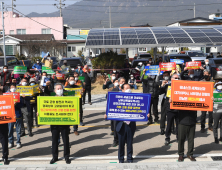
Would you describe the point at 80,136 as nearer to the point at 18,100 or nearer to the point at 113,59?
the point at 18,100

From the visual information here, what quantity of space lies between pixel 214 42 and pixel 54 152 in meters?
17.2

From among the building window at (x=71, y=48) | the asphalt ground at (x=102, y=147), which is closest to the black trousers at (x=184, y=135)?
the asphalt ground at (x=102, y=147)

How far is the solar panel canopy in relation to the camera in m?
21.3

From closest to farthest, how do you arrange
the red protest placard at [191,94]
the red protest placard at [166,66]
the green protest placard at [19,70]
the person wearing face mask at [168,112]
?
1. the red protest placard at [191,94]
2. the person wearing face mask at [168,112]
3. the red protest placard at [166,66]
4. the green protest placard at [19,70]

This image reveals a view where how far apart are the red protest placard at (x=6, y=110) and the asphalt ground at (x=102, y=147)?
1085 mm

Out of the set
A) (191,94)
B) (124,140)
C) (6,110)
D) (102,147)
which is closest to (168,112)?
(191,94)

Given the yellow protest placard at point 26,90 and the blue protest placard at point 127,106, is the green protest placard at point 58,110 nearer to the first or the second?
the blue protest placard at point 127,106

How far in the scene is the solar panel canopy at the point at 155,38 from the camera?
2130cm

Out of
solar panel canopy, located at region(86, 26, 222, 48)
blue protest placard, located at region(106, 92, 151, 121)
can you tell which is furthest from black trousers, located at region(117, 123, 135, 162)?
solar panel canopy, located at region(86, 26, 222, 48)

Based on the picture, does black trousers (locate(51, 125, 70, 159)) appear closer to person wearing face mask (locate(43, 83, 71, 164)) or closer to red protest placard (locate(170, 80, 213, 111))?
person wearing face mask (locate(43, 83, 71, 164))

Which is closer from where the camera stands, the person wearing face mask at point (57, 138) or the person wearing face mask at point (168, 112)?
the person wearing face mask at point (57, 138)

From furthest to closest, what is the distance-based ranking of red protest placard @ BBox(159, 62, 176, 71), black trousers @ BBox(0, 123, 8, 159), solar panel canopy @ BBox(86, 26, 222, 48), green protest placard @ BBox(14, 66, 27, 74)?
solar panel canopy @ BBox(86, 26, 222, 48)
green protest placard @ BBox(14, 66, 27, 74)
red protest placard @ BBox(159, 62, 176, 71)
black trousers @ BBox(0, 123, 8, 159)

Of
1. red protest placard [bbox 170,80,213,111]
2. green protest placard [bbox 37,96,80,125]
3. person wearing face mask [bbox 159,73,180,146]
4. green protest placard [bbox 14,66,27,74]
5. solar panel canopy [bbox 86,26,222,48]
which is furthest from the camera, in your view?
solar panel canopy [bbox 86,26,222,48]

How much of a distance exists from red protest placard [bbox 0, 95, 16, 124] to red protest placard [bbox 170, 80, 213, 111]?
12.5 feet
